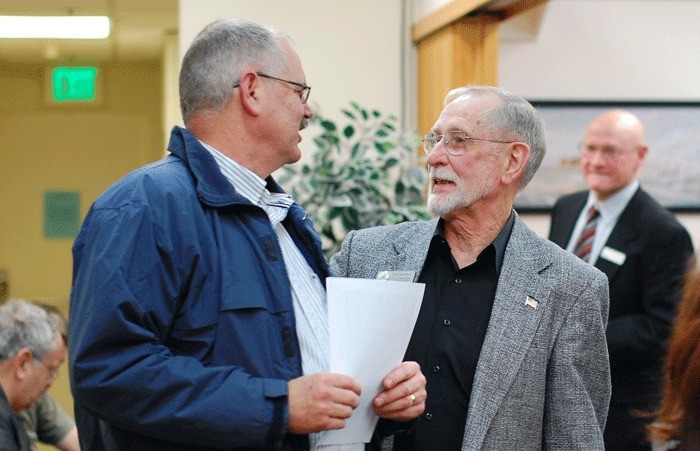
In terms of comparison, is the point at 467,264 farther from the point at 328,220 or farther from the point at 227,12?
the point at 227,12

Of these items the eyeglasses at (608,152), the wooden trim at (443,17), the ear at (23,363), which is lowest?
the ear at (23,363)

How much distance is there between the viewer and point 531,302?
2.35 metres

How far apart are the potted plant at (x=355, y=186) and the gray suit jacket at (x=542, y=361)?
2.61m

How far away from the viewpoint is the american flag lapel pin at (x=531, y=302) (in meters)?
2.35

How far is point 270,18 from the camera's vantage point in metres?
5.96

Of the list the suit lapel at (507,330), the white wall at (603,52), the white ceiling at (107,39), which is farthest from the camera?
the white ceiling at (107,39)

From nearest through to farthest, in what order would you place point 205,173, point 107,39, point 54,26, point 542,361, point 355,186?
1. point 205,173
2. point 542,361
3. point 355,186
4. point 54,26
5. point 107,39

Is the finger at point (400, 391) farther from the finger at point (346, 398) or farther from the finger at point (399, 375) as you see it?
the finger at point (346, 398)

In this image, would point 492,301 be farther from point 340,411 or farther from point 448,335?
point 340,411

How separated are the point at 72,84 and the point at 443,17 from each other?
203 inches

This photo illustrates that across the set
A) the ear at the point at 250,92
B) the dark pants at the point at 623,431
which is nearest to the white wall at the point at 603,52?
the dark pants at the point at 623,431

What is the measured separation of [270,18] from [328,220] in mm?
1565

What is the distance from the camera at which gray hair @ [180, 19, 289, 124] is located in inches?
74.2

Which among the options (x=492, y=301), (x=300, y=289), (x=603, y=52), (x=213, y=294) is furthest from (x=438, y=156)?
(x=603, y=52)
